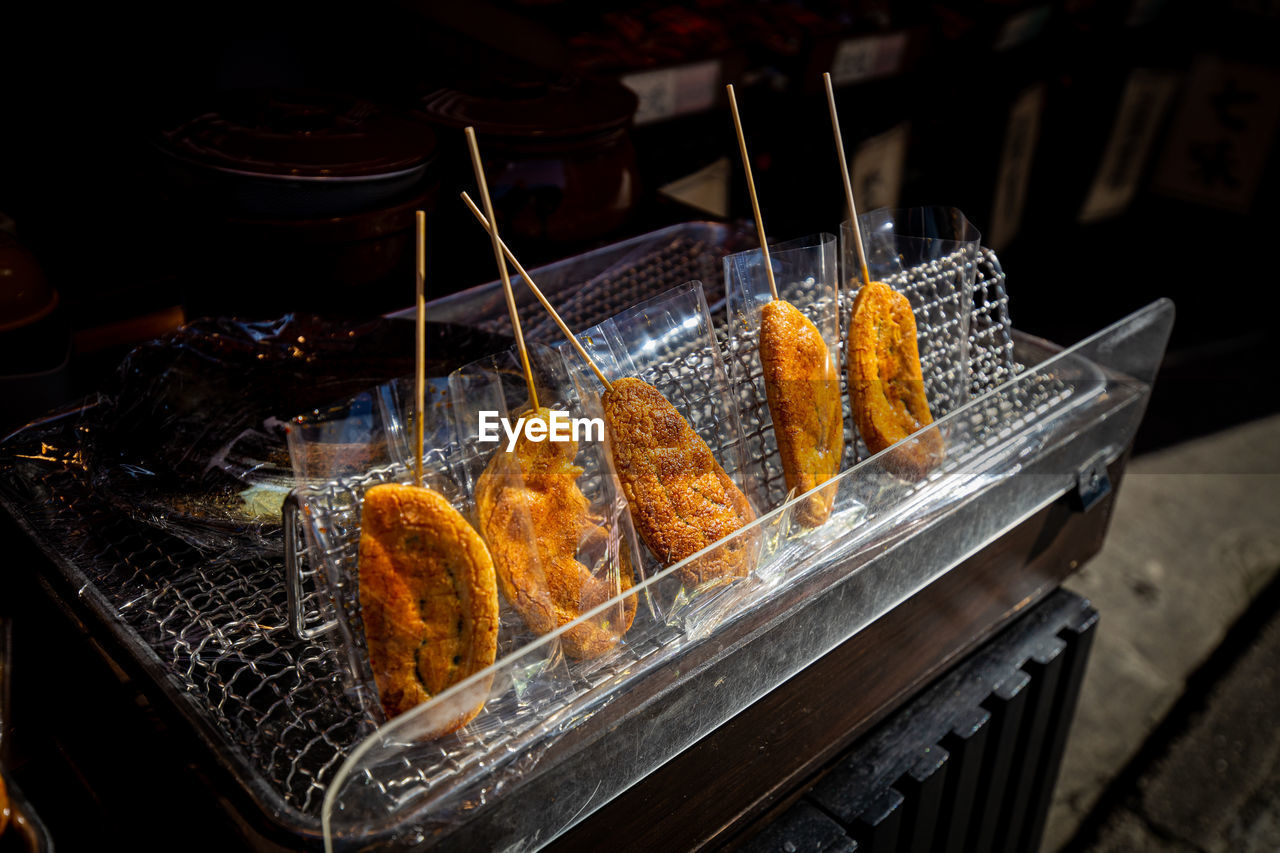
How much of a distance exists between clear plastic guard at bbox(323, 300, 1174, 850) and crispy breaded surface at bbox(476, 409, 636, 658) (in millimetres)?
61

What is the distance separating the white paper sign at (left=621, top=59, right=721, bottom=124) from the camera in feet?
8.29

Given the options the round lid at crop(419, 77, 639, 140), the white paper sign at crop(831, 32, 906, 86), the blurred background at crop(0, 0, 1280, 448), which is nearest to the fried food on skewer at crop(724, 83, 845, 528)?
the round lid at crop(419, 77, 639, 140)

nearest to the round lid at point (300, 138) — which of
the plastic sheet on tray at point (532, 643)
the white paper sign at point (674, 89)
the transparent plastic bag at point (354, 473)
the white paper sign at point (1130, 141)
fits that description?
the plastic sheet on tray at point (532, 643)

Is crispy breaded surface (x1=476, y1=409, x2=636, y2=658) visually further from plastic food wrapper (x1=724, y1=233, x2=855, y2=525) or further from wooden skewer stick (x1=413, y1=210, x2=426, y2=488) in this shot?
plastic food wrapper (x1=724, y1=233, x2=855, y2=525)

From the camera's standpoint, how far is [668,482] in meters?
1.22

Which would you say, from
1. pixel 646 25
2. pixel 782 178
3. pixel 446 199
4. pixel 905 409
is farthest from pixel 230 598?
pixel 782 178

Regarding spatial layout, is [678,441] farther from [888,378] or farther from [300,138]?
[300,138]

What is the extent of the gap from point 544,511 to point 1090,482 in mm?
1162

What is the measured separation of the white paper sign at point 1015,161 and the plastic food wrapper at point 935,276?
2.52 m

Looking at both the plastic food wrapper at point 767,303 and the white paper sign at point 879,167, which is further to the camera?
the white paper sign at point 879,167

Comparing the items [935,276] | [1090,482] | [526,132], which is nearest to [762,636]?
[935,276]

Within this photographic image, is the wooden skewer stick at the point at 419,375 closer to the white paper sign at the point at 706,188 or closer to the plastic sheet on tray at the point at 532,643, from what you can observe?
the plastic sheet on tray at the point at 532,643

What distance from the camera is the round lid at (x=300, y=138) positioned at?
61.4 inches

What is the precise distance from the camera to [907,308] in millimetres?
1528
